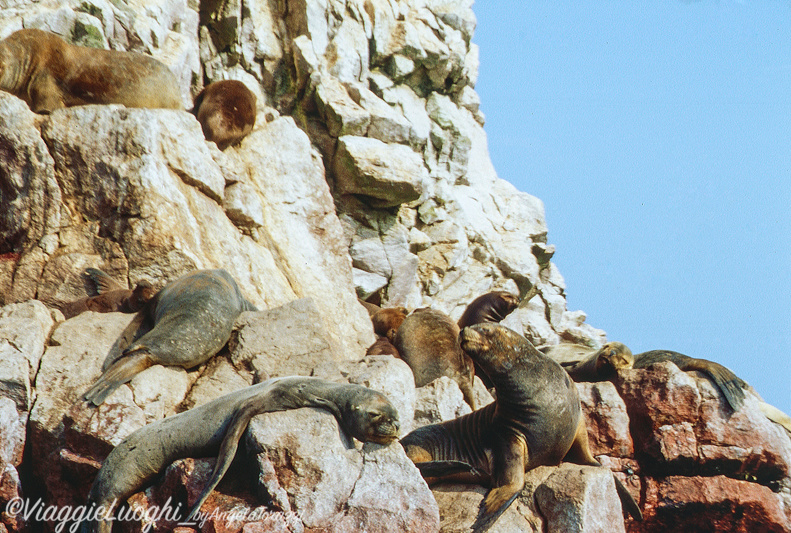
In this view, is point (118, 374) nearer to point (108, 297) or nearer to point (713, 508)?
point (108, 297)

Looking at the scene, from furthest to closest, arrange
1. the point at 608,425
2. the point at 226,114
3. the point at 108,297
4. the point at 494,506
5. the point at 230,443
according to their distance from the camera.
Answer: the point at 226,114, the point at 108,297, the point at 608,425, the point at 494,506, the point at 230,443

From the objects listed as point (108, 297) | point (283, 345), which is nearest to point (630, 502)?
point (283, 345)

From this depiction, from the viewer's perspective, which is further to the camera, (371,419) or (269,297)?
(269,297)

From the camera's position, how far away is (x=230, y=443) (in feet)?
14.1

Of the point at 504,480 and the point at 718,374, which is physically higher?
the point at 718,374

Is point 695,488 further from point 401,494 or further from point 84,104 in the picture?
point 84,104

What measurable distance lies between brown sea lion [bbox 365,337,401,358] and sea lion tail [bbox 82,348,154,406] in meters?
3.71

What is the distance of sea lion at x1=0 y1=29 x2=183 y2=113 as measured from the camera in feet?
31.0

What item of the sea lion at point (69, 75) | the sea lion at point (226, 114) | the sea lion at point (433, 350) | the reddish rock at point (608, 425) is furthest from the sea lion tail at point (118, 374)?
the sea lion at point (226, 114)

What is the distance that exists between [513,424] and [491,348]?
22.8 inches

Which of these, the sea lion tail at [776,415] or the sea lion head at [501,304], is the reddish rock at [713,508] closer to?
the sea lion tail at [776,415]

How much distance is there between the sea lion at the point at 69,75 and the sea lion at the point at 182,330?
365 centimetres

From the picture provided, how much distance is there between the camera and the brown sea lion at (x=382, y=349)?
920 cm

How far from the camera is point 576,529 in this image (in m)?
4.77
